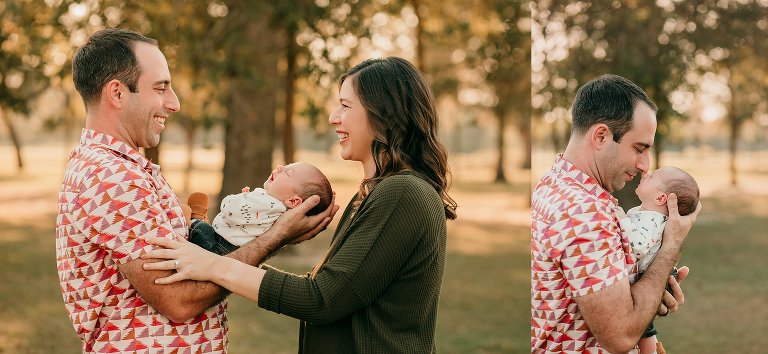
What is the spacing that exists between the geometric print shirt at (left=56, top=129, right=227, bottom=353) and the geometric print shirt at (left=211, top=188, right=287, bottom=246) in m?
0.19

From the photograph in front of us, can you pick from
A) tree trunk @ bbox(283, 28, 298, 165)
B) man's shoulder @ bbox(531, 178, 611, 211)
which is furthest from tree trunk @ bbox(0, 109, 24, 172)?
man's shoulder @ bbox(531, 178, 611, 211)

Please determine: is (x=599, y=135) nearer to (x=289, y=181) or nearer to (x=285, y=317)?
(x=289, y=181)

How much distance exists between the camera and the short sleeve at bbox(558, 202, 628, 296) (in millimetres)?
2441

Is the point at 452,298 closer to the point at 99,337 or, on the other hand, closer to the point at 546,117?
the point at 546,117

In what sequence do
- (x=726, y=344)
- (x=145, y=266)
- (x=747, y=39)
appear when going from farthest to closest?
(x=747, y=39)
(x=726, y=344)
(x=145, y=266)

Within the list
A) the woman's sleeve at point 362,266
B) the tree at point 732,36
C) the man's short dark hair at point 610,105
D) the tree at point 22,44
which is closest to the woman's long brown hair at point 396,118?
the woman's sleeve at point 362,266

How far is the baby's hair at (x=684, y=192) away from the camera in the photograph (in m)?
2.78

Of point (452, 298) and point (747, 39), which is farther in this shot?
point (747, 39)

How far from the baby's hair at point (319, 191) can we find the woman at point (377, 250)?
225 mm

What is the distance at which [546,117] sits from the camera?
12.9 metres

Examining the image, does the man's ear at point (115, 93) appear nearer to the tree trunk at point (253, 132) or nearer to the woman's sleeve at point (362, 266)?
the woman's sleeve at point (362, 266)

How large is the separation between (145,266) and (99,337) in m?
0.33

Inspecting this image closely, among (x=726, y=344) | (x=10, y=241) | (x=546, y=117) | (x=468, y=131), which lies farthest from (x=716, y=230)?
(x=468, y=131)

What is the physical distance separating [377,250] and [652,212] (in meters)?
0.93
